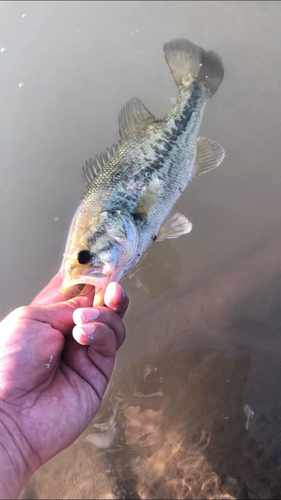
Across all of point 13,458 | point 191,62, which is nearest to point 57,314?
point 13,458

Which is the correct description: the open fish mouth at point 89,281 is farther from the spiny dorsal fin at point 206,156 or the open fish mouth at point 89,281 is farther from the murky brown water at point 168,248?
the spiny dorsal fin at point 206,156

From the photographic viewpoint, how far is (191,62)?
2.86 metres

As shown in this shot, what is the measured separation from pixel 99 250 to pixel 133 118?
1.21 meters

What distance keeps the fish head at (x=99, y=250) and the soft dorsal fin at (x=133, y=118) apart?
2.68ft

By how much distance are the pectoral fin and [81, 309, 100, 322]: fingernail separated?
881 mm

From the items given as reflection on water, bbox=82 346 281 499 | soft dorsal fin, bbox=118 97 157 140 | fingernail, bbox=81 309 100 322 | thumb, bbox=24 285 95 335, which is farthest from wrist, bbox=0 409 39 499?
soft dorsal fin, bbox=118 97 157 140

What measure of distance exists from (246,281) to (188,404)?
963mm

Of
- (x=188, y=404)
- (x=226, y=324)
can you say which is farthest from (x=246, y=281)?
(x=188, y=404)

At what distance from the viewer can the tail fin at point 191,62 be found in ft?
9.28

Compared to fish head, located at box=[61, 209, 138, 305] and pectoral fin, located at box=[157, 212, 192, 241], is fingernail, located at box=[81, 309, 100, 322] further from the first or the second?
pectoral fin, located at box=[157, 212, 192, 241]

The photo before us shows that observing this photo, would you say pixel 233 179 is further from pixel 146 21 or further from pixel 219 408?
pixel 146 21

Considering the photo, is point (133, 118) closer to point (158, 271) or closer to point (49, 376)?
point (158, 271)

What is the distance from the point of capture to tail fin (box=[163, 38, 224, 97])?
2828 mm

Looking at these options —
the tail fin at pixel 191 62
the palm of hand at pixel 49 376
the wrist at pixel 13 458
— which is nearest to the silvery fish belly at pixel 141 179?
the tail fin at pixel 191 62
